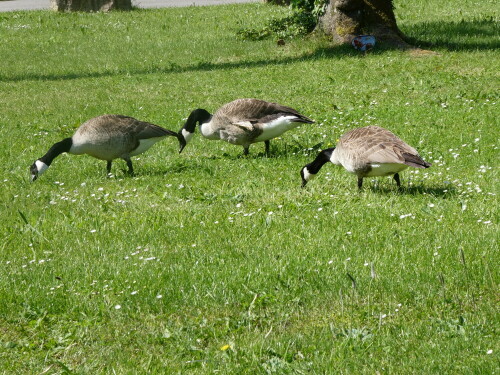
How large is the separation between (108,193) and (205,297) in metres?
4.08

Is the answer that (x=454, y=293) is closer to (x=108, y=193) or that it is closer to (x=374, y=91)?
(x=108, y=193)

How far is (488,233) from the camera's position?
7.21m

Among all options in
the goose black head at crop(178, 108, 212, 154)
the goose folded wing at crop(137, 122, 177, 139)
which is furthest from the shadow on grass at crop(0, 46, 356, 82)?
the goose folded wing at crop(137, 122, 177, 139)

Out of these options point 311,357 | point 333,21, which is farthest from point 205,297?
point 333,21

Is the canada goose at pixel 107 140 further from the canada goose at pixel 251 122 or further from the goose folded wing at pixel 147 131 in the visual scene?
the canada goose at pixel 251 122

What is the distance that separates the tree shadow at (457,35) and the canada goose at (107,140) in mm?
10401

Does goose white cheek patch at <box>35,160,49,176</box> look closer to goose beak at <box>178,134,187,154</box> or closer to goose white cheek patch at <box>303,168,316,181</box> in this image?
goose beak at <box>178,134,187,154</box>

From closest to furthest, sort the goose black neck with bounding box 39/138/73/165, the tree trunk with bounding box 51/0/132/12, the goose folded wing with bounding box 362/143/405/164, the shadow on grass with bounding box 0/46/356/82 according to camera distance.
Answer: the goose folded wing with bounding box 362/143/405/164
the goose black neck with bounding box 39/138/73/165
the shadow on grass with bounding box 0/46/356/82
the tree trunk with bounding box 51/0/132/12

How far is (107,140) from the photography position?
1093 cm

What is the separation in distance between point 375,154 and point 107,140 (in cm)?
402

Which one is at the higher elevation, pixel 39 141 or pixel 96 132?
pixel 96 132

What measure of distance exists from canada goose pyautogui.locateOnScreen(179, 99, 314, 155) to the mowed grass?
0.37m

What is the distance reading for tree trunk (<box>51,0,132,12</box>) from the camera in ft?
105

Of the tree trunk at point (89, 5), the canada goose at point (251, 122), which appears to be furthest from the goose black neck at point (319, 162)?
the tree trunk at point (89, 5)
